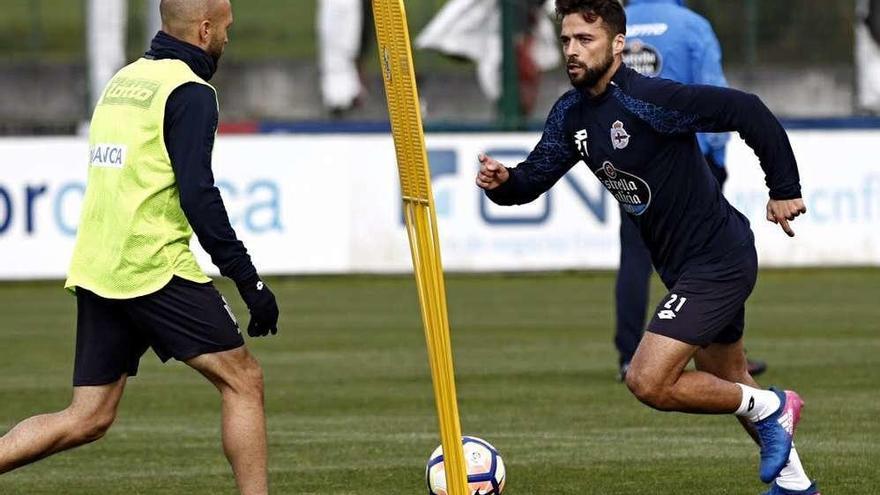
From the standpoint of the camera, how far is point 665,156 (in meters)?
7.46

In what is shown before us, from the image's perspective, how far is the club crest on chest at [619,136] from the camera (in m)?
7.45

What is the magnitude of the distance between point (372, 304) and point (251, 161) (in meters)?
2.75

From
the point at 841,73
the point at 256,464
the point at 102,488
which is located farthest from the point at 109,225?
the point at 841,73

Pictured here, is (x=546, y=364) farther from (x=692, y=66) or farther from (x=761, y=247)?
(x=761, y=247)

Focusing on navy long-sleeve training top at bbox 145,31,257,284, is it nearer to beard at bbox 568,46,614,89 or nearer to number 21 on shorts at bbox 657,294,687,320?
beard at bbox 568,46,614,89

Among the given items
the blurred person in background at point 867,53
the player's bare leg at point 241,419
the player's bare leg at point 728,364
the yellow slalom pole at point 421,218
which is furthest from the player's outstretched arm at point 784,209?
the blurred person in background at point 867,53

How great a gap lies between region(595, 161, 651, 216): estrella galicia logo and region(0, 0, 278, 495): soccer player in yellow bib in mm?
1503

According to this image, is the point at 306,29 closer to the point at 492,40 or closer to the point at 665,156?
the point at 492,40

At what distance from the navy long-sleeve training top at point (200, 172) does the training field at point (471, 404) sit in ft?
5.78

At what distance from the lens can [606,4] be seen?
741 centimetres

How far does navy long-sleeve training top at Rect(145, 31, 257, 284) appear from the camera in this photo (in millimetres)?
6629

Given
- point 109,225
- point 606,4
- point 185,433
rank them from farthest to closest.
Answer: point 185,433
point 606,4
point 109,225

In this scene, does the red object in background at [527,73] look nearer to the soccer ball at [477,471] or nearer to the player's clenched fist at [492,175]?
the player's clenched fist at [492,175]

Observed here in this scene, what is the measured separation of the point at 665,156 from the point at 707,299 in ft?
1.86
